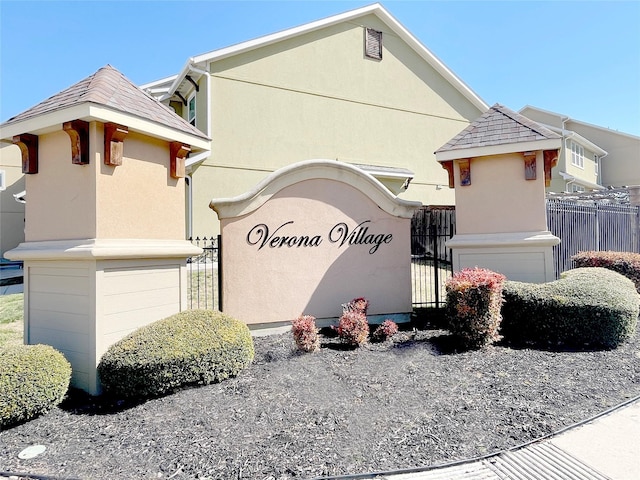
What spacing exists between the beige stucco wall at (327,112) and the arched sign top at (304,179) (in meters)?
7.57

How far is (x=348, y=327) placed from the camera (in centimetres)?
624

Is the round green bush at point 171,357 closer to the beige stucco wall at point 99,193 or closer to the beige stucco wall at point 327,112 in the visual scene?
the beige stucco wall at point 99,193

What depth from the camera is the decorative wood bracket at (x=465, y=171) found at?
7.98m

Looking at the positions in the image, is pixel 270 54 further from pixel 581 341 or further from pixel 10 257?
pixel 581 341

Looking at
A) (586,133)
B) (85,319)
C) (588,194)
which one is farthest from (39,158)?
(586,133)

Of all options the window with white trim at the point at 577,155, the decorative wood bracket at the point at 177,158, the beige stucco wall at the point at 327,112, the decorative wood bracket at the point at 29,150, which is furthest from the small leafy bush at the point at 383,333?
the window with white trim at the point at 577,155

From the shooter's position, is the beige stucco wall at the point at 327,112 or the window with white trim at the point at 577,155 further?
the window with white trim at the point at 577,155

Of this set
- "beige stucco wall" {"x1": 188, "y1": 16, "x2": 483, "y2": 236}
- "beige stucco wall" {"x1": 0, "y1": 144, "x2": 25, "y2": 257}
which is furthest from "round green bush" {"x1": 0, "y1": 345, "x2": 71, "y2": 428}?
"beige stucco wall" {"x1": 0, "y1": 144, "x2": 25, "y2": 257}

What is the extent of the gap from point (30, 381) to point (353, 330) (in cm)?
431

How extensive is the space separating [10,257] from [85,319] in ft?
6.12

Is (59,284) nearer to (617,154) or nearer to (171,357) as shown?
(171,357)

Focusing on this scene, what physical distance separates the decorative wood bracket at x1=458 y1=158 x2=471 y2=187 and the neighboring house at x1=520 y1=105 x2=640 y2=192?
2235cm

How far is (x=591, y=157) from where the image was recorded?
30688 millimetres

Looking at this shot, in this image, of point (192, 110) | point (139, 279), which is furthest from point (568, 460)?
point (192, 110)
